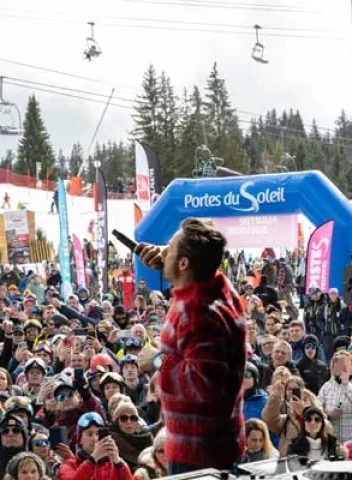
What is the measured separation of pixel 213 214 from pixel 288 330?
7.27m

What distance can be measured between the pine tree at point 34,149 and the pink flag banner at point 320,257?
71.9 metres

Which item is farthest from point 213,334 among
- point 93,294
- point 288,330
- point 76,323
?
point 93,294

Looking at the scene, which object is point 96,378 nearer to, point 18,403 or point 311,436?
point 18,403

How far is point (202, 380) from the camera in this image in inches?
106

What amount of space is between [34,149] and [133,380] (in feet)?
272

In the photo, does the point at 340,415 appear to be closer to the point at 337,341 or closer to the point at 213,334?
the point at 337,341

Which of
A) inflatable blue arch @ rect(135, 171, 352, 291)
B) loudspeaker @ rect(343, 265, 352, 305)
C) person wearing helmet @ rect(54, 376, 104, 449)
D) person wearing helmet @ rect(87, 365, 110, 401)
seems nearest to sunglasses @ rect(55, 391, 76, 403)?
person wearing helmet @ rect(54, 376, 104, 449)

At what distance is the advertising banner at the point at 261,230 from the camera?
664 inches

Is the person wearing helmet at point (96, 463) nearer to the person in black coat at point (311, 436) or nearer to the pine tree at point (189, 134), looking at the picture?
the person in black coat at point (311, 436)

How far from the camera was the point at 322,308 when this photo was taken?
13.8 m

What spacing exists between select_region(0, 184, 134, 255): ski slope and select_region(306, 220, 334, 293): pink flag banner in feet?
107

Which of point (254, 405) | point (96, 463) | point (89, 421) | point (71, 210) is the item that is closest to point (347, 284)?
point (254, 405)

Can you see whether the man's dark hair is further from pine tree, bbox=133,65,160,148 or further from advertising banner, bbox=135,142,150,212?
pine tree, bbox=133,65,160,148

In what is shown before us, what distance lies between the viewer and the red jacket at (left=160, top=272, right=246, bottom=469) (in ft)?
8.92
